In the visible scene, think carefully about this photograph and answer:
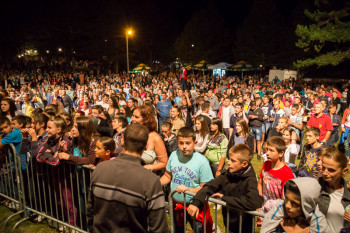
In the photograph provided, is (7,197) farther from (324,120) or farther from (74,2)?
(74,2)

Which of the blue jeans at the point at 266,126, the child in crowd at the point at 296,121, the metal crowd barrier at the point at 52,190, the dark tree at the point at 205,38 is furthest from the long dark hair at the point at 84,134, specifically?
the dark tree at the point at 205,38

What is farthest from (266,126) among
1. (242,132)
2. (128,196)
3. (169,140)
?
(128,196)

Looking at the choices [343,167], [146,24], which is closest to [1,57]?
[146,24]

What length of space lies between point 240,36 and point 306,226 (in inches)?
2089

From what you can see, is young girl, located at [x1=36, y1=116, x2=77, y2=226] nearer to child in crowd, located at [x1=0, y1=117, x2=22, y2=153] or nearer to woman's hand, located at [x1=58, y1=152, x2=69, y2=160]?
woman's hand, located at [x1=58, y1=152, x2=69, y2=160]

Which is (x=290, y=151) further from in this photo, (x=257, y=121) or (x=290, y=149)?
(x=257, y=121)

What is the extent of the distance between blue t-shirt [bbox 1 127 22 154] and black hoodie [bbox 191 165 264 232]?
383 centimetres

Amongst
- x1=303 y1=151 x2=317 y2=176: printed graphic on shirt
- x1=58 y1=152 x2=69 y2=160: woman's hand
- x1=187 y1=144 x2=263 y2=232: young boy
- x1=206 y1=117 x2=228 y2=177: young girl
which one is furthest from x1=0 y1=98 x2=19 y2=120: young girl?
x1=303 y1=151 x2=317 y2=176: printed graphic on shirt

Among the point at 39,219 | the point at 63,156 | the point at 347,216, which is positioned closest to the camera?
the point at 347,216

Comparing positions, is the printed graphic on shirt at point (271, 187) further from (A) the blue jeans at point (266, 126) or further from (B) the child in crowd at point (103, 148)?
(A) the blue jeans at point (266, 126)

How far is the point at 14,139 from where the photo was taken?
16.6 feet

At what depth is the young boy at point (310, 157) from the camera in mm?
4402

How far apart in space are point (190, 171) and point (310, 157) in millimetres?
2330

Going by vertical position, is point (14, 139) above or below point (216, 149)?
above
